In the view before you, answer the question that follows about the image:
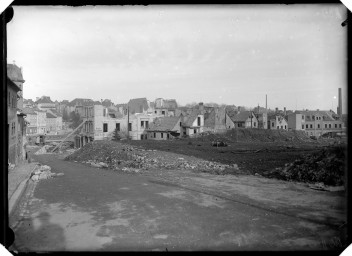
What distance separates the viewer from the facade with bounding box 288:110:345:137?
64.4 meters

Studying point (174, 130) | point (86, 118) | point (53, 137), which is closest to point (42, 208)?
point (86, 118)

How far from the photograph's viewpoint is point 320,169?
14.9 m

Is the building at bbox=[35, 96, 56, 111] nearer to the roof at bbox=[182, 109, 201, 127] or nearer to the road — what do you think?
the roof at bbox=[182, 109, 201, 127]

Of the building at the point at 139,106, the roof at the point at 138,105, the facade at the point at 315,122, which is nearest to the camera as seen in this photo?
the facade at the point at 315,122

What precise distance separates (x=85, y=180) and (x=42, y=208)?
17.9 ft

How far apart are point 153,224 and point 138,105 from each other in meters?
58.7

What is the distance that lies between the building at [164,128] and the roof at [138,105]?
1787cm

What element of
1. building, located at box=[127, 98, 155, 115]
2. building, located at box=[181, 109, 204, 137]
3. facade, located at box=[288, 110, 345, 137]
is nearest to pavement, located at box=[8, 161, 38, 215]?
building, located at box=[181, 109, 204, 137]

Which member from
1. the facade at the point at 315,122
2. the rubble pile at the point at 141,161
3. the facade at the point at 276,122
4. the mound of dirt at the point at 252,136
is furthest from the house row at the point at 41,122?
the facade at the point at 315,122

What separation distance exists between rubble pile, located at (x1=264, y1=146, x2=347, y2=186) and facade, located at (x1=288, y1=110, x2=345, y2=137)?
51.2 metres

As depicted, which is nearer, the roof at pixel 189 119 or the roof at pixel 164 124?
the roof at pixel 164 124

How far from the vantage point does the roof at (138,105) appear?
6512cm

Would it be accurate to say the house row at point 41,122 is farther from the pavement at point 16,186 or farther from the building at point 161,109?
the pavement at point 16,186

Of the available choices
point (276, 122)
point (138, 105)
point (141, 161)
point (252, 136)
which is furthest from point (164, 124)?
point (276, 122)
